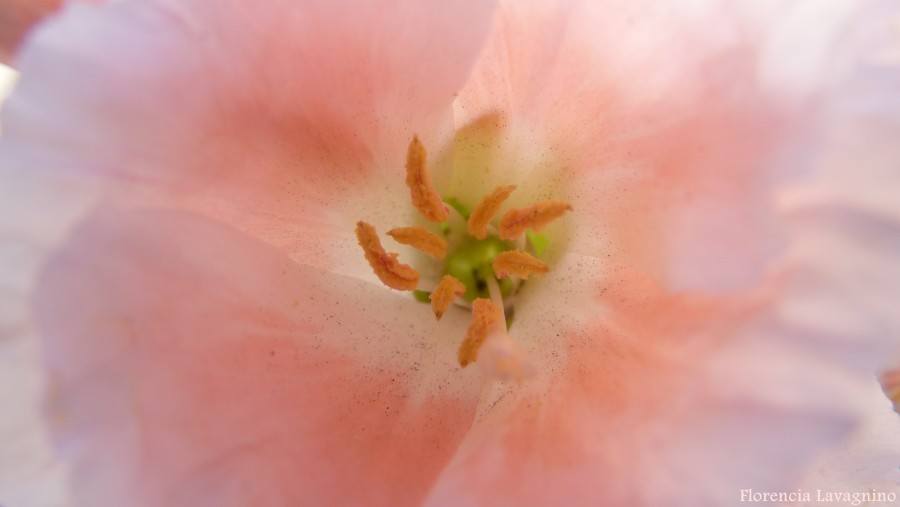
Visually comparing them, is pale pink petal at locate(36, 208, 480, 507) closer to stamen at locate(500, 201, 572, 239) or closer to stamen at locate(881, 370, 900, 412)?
stamen at locate(500, 201, 572, 239)

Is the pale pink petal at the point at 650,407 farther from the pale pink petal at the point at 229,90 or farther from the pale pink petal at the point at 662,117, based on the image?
the pale pink petal at the point at 229,90

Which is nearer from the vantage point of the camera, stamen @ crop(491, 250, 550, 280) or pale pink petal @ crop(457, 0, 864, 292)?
pale pink petal @ crop(457, 0, 864, 292)

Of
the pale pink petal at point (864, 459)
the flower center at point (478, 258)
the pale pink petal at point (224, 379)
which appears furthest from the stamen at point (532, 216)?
the pale pink petal at point (864, 459)

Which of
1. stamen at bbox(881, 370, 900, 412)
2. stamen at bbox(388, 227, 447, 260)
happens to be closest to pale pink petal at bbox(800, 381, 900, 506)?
stamen at bbox(881, 370, 900, 412)

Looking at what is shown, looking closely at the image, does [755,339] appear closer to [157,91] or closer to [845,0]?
[845,0]

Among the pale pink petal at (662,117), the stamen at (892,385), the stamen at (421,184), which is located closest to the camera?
the pale pink petal at (662,117)

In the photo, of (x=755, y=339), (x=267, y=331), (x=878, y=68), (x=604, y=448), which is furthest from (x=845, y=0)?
(x=267, y=331)

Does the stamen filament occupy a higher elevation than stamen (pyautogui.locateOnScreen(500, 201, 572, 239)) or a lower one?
lower
